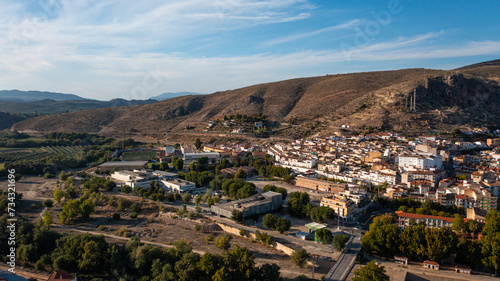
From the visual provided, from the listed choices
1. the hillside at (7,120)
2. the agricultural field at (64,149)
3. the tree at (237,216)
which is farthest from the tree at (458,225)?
the hillside at (7,120)

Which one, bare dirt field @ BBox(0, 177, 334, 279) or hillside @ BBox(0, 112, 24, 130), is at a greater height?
hillside @ BBox(0, 112, 24, 130)

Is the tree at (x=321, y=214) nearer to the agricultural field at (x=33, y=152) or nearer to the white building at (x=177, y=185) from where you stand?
the white building at (x=177, y=185)

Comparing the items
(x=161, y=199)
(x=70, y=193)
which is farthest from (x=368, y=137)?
(x=70, y=193)

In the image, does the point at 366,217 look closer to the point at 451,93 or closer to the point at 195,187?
the point at 195,187

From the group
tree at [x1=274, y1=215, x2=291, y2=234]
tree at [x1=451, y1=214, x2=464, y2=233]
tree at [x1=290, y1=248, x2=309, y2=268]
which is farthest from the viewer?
tree at [x1=274, y1=215, x2=291, y2=234]

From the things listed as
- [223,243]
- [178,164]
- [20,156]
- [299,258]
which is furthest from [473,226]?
[20,156]

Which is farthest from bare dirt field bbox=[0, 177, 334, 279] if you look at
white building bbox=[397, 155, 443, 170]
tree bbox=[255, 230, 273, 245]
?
white building bbox=[397, 155, 443, 170]

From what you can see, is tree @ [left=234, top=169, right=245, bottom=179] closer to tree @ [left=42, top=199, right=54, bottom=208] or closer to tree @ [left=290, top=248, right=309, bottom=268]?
tree @ [left=42, top=199, right=54, bottom=208]
